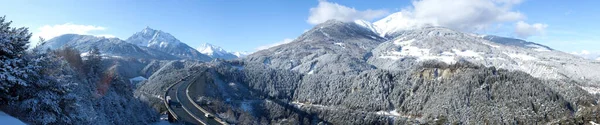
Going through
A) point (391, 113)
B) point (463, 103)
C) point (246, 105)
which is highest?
point (463, 103)

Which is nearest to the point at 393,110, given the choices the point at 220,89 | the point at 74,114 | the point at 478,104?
the point at 478,104

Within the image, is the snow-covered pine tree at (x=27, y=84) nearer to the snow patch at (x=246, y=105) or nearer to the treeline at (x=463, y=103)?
the treeline at (x=463, y=103)

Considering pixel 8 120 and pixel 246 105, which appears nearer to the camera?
pixel 8 120

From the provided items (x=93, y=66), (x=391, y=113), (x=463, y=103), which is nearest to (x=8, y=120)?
(x=93, y=66)

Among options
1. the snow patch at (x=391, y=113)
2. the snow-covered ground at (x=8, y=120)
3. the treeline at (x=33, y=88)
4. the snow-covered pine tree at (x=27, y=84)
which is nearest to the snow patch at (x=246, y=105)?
the snow patch at (x=391, y=113)

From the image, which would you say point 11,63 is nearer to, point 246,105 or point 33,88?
point 33,88

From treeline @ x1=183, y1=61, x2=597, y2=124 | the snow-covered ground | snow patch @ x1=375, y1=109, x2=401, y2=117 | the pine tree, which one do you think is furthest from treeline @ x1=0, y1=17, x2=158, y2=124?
snow patch @ x1=375, y1=109, x2=401, y2=117

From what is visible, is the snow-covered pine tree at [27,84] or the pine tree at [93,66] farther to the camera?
the pine tree at [93,66]

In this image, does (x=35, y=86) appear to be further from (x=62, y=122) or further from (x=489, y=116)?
(x=489, y=116)

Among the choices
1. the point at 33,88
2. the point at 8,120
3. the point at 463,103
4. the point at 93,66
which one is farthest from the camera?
the point at 463,103

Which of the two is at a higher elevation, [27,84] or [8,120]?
[27,84]

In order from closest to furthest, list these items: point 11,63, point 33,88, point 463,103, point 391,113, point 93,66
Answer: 1. point 11,63
2. point 33,88
3. point 93,66
4. point 463,103
5. point 391,113

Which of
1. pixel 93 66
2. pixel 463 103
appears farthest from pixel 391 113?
pixel 93 66
